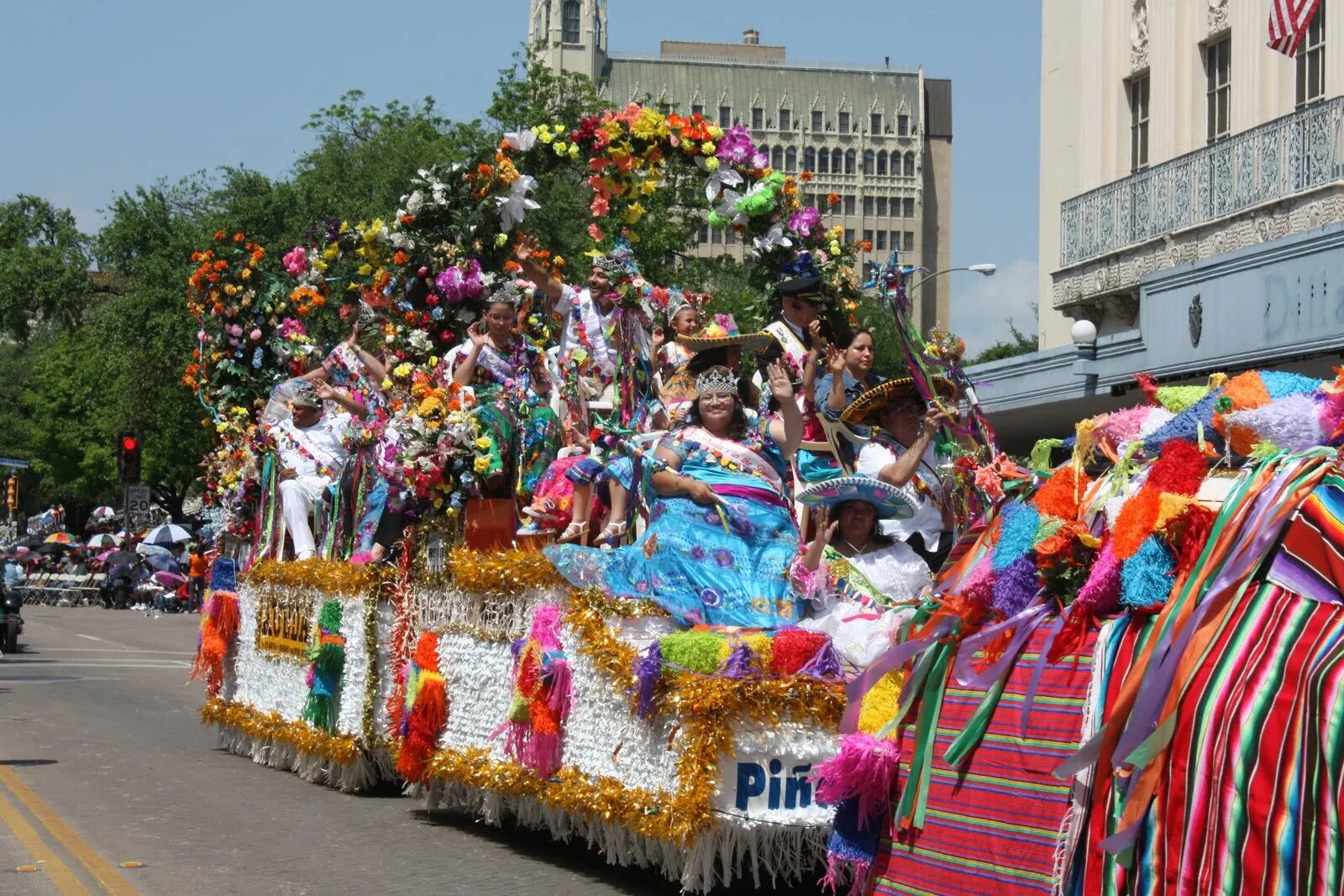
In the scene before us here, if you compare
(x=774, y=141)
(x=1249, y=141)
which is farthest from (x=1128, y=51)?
(x=774, y=141)

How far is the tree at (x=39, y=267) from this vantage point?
68688mm

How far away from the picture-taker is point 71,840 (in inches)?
372

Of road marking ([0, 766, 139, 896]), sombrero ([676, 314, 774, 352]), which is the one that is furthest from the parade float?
road marking ([0, 766, 139, 896])

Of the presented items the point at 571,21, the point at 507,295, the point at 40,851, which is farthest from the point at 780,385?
the point at 571,21

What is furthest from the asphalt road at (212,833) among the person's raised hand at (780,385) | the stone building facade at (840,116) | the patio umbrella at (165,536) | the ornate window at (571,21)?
the ornate window at (571,21)

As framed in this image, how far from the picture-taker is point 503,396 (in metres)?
11.2

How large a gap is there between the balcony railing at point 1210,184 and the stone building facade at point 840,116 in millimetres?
115526

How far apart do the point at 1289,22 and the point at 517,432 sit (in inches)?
490

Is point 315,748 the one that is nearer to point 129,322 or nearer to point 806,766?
point 806,766

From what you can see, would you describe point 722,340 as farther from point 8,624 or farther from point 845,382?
point 8,624

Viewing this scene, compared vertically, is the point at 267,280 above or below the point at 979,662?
above

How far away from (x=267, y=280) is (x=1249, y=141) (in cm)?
1105

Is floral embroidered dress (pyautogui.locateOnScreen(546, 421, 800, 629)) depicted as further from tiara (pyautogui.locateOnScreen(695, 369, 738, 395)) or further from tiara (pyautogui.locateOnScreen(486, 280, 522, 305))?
tiara (pyautogui.locateOnScreen(486, 280, 522, 305))

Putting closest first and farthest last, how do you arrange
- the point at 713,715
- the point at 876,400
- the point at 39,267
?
→ the point at 713,715 → the point at 876,400 → the point at 39,267
